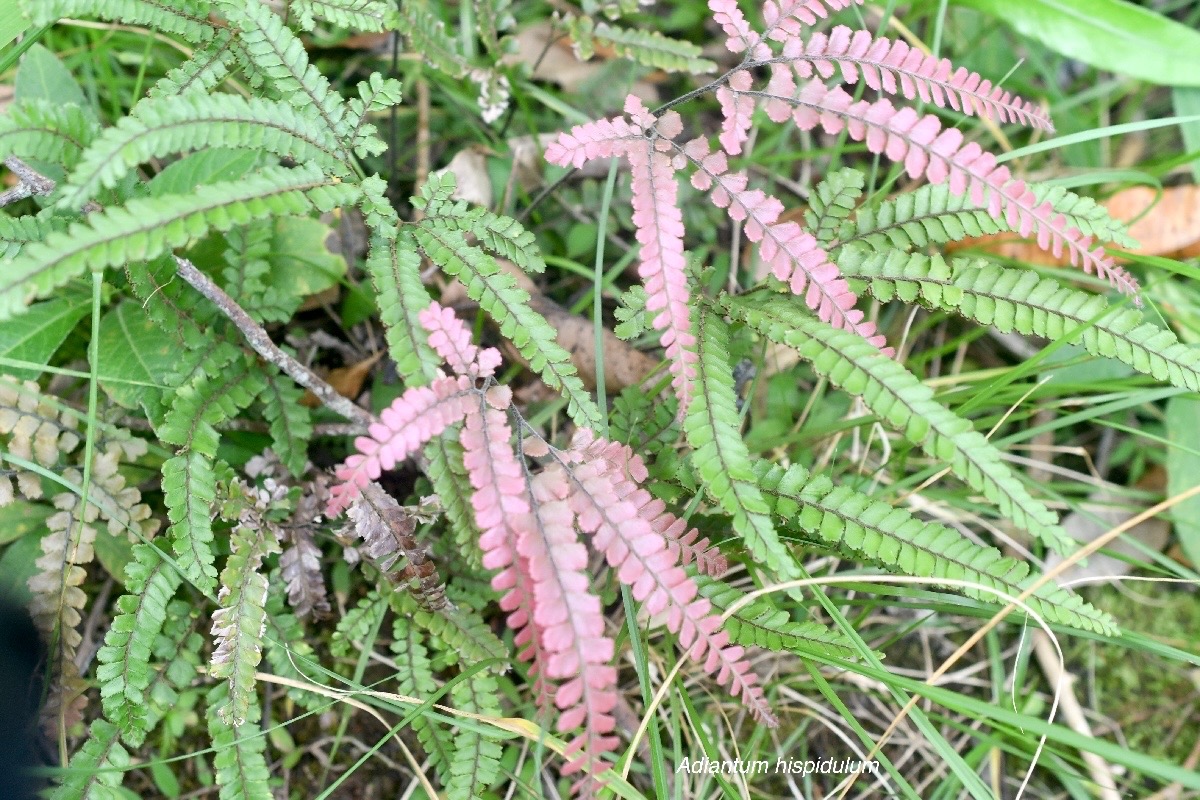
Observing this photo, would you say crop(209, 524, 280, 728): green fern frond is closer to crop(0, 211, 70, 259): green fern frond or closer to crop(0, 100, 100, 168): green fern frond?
crop(0, 211, 70, 259): green fern frond

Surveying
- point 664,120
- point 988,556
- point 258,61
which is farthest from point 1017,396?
point 258,61

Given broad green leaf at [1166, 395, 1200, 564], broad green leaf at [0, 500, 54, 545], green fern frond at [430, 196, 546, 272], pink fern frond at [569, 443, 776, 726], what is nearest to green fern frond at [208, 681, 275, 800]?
broad green leaf at [0, 500, 54, 545]

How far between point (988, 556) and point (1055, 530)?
0.18 metres

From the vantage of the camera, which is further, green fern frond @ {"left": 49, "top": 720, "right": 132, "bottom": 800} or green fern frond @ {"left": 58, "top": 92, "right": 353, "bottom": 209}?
green fern frond @ {"left": 49, "top": 720, "right": 132, "bottom": 800}

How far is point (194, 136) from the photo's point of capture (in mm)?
1663

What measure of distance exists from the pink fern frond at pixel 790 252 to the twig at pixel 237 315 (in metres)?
1.07

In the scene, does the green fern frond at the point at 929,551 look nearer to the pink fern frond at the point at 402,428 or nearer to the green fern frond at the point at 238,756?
the pink fern frond at the point at 402,428

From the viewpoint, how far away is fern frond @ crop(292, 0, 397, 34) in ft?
6.53

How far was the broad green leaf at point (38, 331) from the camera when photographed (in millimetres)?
2182

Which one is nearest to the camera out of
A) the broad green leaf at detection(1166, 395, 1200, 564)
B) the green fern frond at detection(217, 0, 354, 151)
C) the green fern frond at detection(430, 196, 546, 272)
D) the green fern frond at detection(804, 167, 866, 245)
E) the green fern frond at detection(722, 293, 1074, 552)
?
the green fern frond at detection(722, 293, 1074, 552)

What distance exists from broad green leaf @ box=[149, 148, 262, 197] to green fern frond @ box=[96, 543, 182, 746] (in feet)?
3.11

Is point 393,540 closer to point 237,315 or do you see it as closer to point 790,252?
point 237,315

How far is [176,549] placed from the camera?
6.30 feet

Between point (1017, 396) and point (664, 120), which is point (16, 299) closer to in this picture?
point (664, 120)
